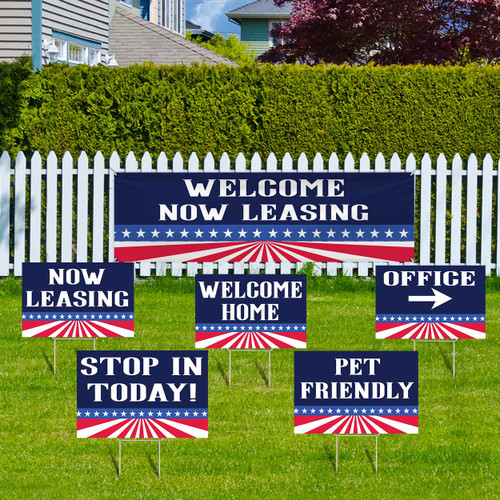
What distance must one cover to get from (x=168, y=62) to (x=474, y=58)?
7.38 meters

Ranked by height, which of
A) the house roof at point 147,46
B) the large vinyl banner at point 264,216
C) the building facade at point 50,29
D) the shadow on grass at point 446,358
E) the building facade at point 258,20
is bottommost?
the shadow on grass at point 446,358

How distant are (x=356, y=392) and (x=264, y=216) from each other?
164 centimetres

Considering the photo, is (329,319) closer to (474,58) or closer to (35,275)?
(35,275)

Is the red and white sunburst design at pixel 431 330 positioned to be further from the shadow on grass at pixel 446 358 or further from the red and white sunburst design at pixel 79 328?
the red and white sunburst design at pixel 79 328

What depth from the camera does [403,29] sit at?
19.4 metres

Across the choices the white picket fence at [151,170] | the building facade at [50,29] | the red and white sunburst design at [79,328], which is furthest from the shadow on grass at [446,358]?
the building facade at [50,29]

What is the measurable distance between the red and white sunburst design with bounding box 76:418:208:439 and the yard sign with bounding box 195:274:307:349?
1337mm

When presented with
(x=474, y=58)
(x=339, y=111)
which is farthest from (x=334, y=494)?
(x=474, y=58)

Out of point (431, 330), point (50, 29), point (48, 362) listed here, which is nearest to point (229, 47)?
point (50, 29)

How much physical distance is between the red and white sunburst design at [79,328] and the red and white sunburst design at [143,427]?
1.70 meters

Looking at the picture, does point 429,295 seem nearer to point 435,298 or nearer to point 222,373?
point 435,298

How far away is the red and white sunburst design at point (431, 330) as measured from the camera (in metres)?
6.32

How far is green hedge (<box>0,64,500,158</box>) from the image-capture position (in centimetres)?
1102

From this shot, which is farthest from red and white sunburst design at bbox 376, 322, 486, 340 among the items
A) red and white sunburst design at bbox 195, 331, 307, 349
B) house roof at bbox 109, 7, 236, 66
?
house roof at bbox 109, 7, 236, 66
